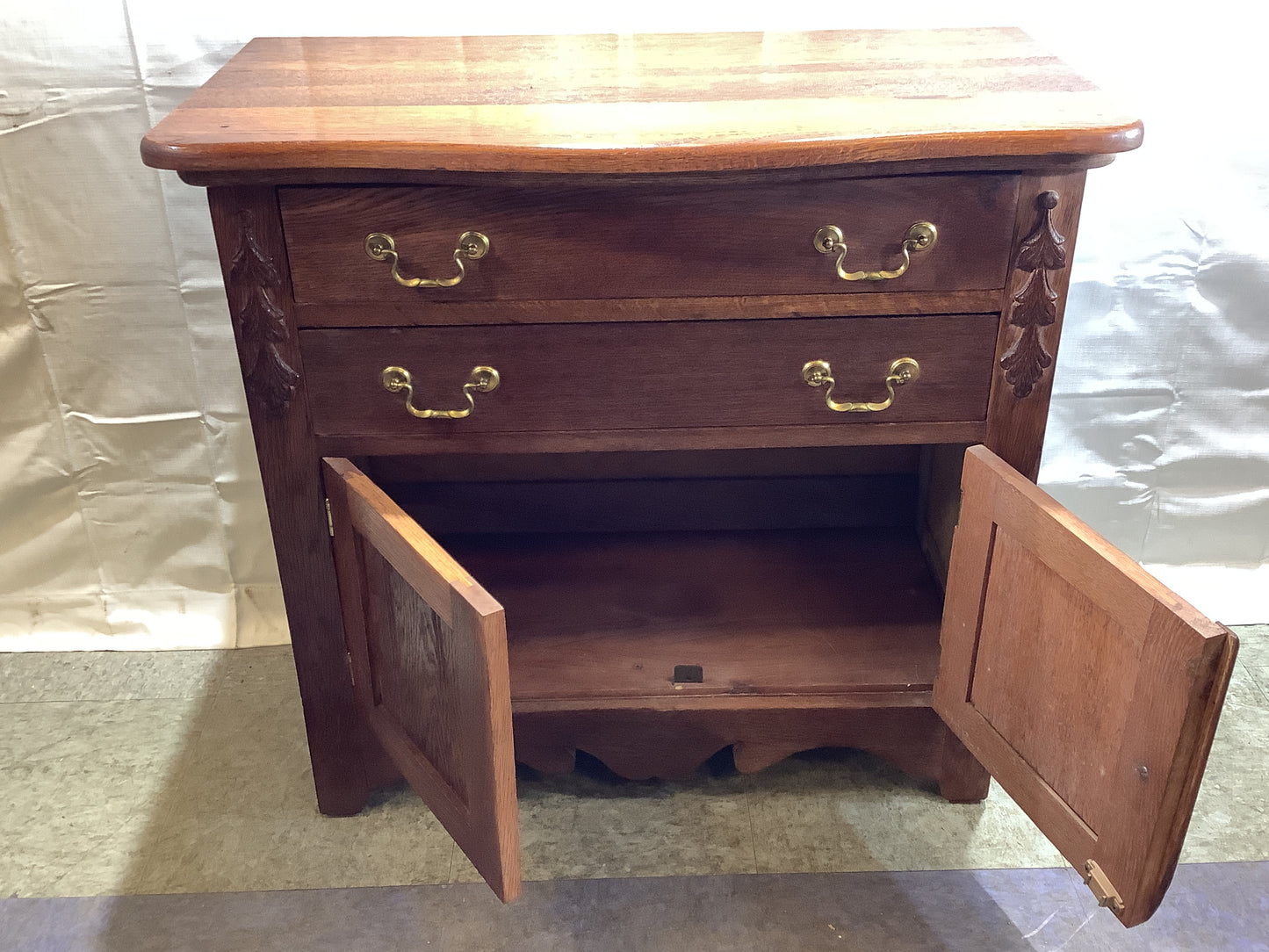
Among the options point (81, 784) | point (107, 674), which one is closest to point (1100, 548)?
point (81, 784)

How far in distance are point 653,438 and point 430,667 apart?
0.31 m

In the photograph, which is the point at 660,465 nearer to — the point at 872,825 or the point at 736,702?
the point at 736,702

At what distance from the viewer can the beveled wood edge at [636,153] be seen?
2.95 ft

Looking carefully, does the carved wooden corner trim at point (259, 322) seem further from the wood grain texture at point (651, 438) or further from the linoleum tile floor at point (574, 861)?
the linoleum tile floor at point (574, 861)

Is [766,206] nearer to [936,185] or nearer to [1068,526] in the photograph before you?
[936,185]

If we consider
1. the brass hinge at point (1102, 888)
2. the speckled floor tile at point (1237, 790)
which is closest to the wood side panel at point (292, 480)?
the brass hinge at point (1102, 888)

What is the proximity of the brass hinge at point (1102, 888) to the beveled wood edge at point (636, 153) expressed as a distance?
63cm

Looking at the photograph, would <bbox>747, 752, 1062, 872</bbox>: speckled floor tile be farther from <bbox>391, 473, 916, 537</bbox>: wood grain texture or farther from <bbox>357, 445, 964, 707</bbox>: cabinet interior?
<bbox>391, 473, 916, 537</bbox>: wood grain texture

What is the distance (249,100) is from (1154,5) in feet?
3.61

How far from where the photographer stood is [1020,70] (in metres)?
1.09

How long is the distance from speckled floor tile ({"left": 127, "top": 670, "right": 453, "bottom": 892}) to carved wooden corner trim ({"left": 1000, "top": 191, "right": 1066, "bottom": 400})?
0.85 metres

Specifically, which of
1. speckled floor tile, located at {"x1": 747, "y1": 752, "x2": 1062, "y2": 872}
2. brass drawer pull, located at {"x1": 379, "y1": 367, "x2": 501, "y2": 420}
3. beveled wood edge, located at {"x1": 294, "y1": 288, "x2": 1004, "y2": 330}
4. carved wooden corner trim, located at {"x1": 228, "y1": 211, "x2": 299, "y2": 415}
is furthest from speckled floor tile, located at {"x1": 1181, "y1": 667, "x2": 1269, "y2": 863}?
carved wooden corner trim, located at {"x1": 228, "y1": 211, "x2": 299, "y2": 415}

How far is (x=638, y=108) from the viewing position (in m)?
1.00

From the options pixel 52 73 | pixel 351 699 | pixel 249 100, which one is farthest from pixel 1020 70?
pixel 52 73
